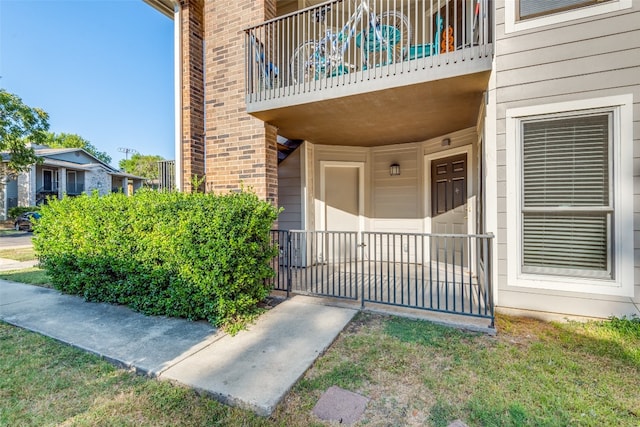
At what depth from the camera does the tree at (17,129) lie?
15.8m

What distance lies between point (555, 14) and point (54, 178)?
28.6 m

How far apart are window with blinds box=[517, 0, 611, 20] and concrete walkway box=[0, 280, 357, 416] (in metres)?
4.01

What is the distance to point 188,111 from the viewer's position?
5.16 metres

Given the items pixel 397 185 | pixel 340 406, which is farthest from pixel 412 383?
pixel 397 185

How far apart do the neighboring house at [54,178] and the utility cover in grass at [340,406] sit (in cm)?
1923

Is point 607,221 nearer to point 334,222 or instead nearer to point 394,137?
point 394,137

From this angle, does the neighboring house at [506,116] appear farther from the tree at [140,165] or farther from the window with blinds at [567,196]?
the tree at [140,165]

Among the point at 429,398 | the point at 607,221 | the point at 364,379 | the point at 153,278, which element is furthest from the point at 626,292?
the point at 153,278

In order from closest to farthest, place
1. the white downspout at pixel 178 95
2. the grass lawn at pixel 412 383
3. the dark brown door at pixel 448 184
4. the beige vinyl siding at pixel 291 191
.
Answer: the grass lawn at pixel 412 383, the white downspout at pixel 178 95, the dark brown door at pixel 448 184, the beige vinyl siding at pixel 291 191

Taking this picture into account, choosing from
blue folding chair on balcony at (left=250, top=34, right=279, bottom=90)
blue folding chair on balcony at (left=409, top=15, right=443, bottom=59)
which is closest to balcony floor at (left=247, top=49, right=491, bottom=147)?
blue folding chair on balcony at (left=409, top=15, right=443, bottom=59)

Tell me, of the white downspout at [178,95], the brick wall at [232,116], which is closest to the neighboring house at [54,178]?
the white downspout at [178,95]

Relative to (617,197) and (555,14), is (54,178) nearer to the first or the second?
(555,14)

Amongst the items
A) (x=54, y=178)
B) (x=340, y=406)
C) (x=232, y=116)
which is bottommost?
(x=340, y=406)

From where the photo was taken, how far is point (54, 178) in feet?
71.2
